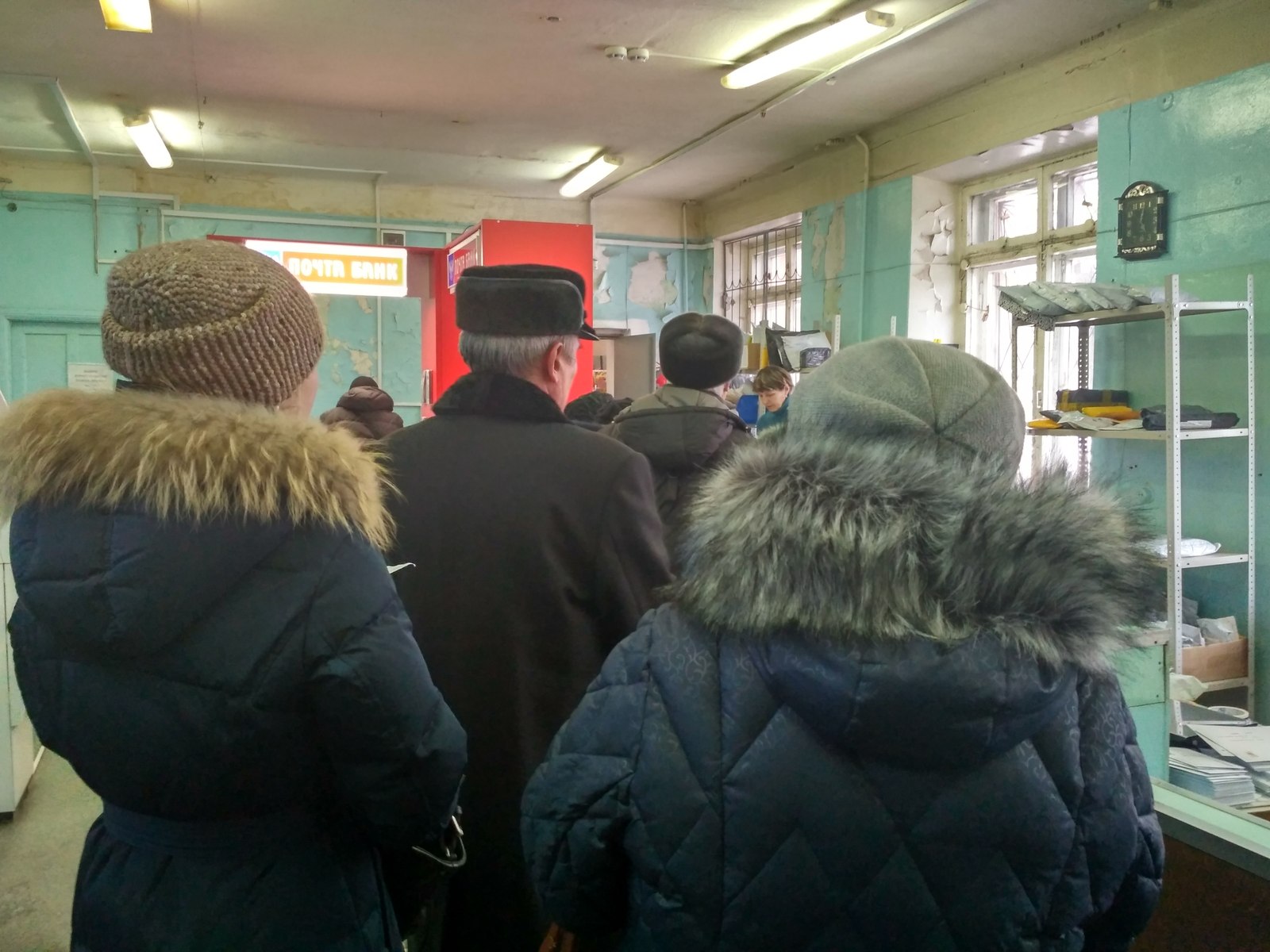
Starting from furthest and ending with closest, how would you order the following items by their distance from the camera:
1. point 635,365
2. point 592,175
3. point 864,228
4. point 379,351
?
point 635,365, point 379,351, point 592,175, point 864,228

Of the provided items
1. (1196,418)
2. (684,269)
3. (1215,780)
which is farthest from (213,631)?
(684,269)

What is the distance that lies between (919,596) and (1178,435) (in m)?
3.78

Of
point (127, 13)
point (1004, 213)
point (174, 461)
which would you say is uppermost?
point (127, 13)

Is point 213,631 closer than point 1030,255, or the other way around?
point 213,631

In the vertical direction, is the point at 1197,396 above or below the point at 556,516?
above

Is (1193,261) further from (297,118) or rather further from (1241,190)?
(297,118)

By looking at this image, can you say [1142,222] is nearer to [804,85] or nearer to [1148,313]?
[1148,313]

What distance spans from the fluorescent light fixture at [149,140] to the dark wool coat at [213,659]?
21.7ft

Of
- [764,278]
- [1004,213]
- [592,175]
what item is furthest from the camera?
[764,278]

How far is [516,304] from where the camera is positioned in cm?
171

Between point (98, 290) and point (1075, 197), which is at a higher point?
point (1075, 197)

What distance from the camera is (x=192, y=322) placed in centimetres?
111

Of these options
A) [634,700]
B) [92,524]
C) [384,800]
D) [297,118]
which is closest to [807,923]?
[634,700]

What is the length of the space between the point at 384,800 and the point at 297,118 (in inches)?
270
